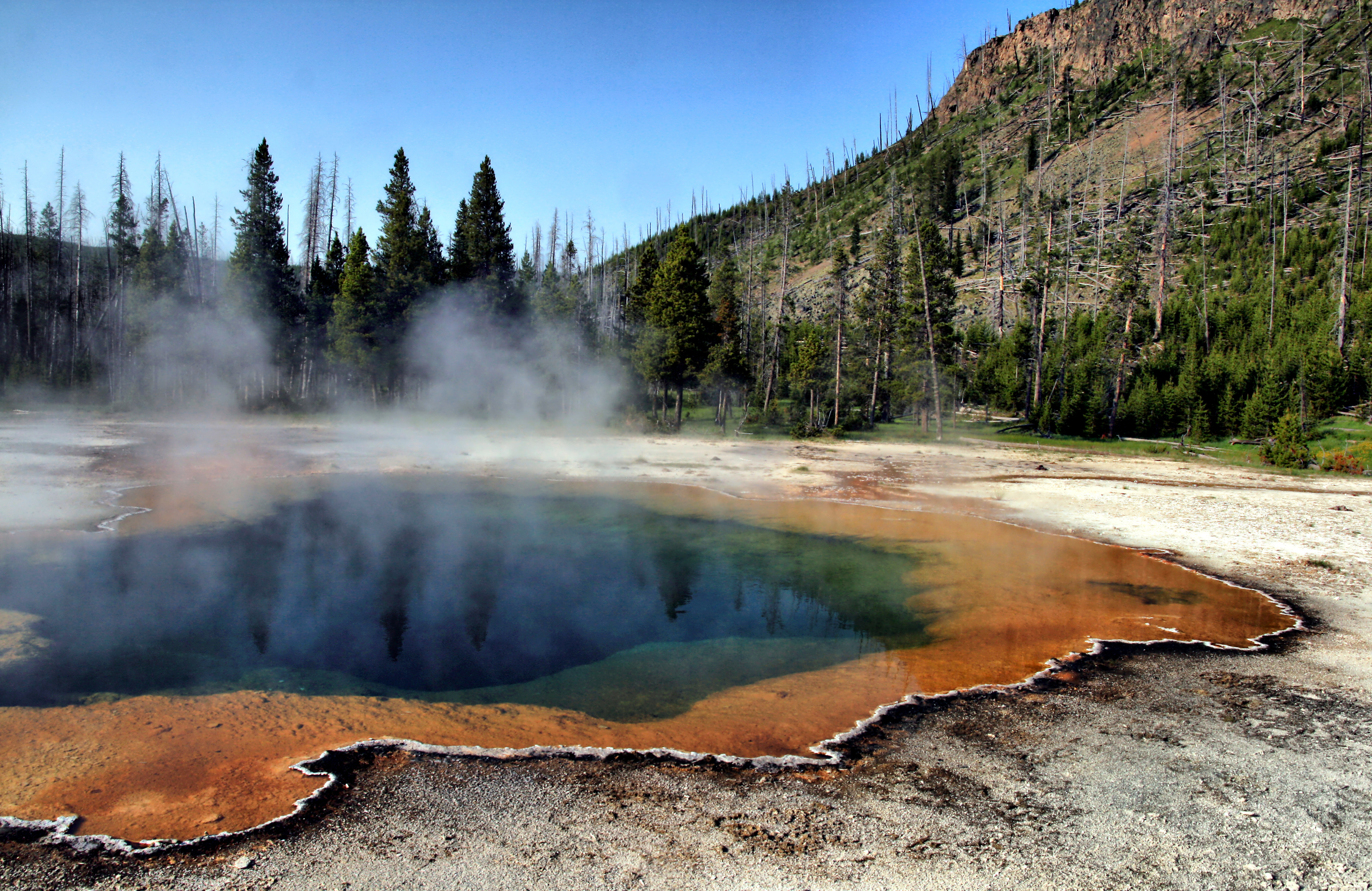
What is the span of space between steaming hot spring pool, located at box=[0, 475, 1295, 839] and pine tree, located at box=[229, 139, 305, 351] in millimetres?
23488

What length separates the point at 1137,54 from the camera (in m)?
74.9

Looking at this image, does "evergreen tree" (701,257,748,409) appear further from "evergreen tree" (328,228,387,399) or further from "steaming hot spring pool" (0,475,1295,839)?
"steaming hot spring pool" (0,475,1295,839)

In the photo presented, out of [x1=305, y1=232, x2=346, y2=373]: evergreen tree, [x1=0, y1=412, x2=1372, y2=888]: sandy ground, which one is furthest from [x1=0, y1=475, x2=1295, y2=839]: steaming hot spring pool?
[x1=305, y1=232, x2=346, y2=373]: evergreen tree

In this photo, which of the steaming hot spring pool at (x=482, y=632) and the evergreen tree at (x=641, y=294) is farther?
the evergreen tree at (x=641, y=294)

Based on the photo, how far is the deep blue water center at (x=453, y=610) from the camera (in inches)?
221

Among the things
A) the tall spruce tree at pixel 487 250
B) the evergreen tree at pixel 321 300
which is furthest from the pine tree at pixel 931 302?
the evergreen tree at pixel 321 300

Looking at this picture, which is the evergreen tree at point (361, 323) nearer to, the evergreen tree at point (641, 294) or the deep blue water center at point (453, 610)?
the evergreen tree at point (641, 294)

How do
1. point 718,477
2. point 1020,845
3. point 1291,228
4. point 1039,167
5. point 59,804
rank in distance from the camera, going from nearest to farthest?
point 1020,845 → point 59,804 → point 718,477 → point 1291,228 → point 1039,167

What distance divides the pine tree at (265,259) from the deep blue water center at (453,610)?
24641mm

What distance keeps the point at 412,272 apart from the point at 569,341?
7738mm

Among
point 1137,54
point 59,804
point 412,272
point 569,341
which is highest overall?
point 1137,54

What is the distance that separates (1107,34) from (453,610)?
329ft

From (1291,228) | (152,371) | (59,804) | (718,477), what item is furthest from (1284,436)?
(152,371)

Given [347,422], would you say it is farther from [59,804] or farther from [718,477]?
[59,804]
